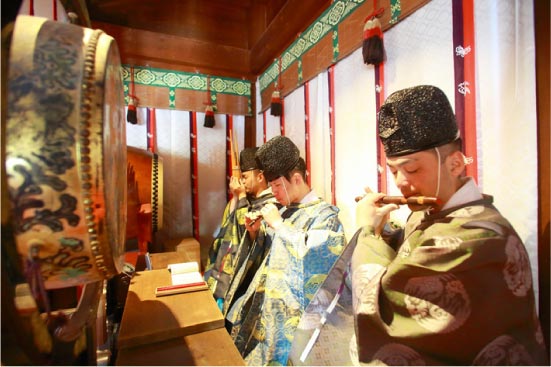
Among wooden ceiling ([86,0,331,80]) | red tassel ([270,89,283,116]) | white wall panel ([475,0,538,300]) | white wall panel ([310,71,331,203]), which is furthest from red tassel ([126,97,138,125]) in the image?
white wall panel ([475,0,538,300])

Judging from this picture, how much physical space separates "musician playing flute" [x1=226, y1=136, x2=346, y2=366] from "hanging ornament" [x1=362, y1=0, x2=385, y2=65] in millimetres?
790

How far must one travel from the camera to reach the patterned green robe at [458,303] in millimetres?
779

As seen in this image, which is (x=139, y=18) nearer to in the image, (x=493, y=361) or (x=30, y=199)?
(x=30, y=199)

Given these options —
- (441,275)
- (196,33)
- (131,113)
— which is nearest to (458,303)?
(441,275)

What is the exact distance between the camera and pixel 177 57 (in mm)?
3586

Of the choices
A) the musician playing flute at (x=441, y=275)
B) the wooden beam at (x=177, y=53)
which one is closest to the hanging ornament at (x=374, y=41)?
the musician playing flute at (x=441, y=275)

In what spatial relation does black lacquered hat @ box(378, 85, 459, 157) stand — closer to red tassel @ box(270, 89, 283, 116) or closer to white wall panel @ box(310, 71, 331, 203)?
white wall panel @ box(310, 71, 331, 203)

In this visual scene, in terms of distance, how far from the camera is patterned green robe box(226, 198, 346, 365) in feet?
5.11

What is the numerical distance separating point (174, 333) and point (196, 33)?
3.74 m

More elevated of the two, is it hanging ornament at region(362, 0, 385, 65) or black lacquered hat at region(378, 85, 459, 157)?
hanging ornament at region(362, 0, 385, 65)

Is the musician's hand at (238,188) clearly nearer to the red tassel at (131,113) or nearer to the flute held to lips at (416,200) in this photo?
the red tassel at (131,113)

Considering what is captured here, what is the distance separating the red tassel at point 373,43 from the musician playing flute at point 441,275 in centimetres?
75

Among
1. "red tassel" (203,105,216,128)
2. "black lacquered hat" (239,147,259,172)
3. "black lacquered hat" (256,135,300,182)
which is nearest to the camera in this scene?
"black lacquered hat" (256,135,300,182)

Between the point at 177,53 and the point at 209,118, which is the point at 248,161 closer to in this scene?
the point at 209,118
